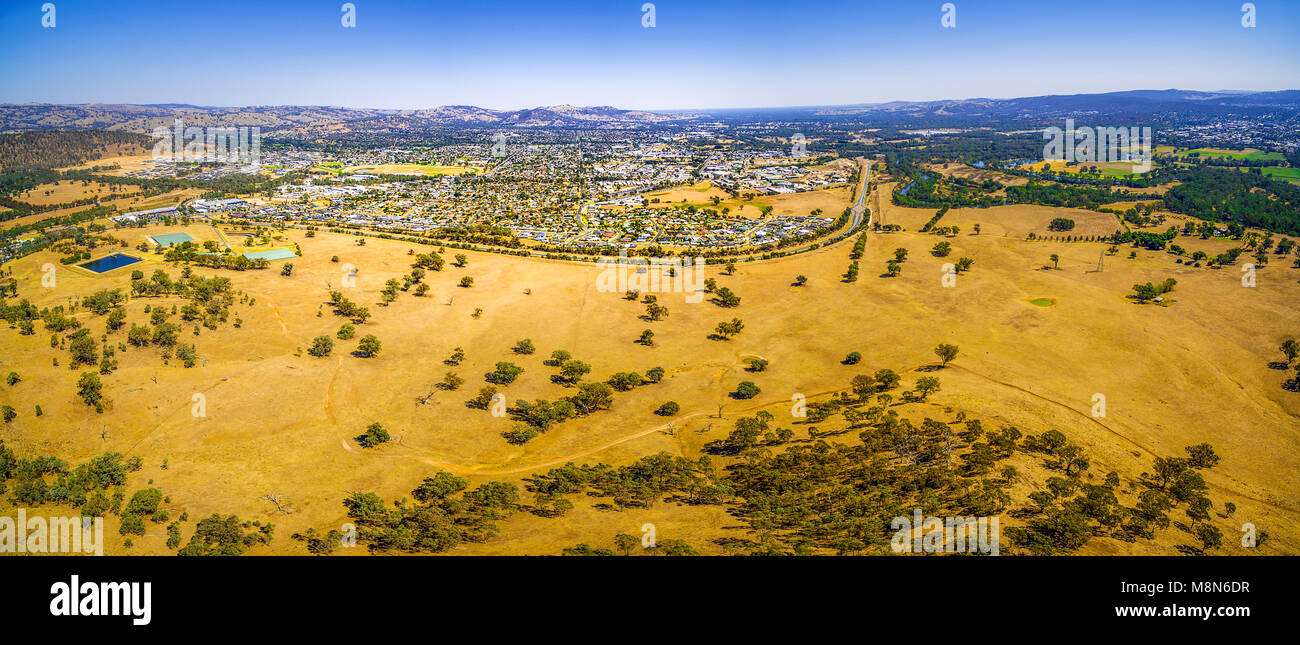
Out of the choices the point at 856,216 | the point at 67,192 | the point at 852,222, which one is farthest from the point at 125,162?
the point at 856,216

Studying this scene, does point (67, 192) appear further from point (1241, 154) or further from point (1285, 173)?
point (1241, 154)

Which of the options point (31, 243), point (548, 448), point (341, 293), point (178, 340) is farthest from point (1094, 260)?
point (31, 243)

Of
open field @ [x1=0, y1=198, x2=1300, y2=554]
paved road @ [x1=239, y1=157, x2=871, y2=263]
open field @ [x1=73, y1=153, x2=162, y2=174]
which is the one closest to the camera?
open field @ [x1=0, y1=198, x2=1300, y2=554]

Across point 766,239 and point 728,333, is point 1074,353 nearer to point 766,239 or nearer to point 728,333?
point 728,333

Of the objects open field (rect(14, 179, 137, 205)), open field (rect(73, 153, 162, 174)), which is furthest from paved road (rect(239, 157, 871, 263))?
open field (rect(73, 153, 162, 174))

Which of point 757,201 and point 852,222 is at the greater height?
point 757,201

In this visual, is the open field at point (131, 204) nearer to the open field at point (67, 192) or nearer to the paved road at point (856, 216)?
the open field at point (67, 192)

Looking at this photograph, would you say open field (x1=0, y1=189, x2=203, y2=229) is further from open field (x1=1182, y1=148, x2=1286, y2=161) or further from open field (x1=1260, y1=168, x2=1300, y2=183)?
open field (x1=1182, y1=148, x2=1286, y2=161)

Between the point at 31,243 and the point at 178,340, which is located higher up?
the point at 31,243

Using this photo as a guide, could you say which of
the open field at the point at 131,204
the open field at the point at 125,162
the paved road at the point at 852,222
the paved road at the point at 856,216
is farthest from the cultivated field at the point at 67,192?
the paved road at the point at 856,216
